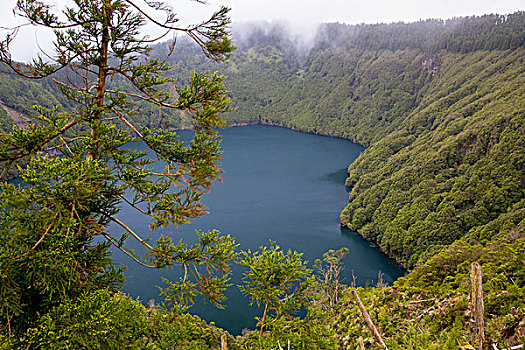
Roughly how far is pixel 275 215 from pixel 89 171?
58454 mm

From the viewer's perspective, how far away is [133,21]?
18.5ft

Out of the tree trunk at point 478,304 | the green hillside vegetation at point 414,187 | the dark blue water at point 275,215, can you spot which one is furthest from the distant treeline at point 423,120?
the dark blue water at point 275,215

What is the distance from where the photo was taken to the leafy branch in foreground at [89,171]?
185 inches

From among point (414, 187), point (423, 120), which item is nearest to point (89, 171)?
point (414, 187)

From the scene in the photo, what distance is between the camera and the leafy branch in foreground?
15.4ft

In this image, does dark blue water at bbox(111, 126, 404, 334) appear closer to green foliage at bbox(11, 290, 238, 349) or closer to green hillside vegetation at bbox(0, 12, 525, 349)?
green hillside vegetation at bbox(0, 12, 525, 349)

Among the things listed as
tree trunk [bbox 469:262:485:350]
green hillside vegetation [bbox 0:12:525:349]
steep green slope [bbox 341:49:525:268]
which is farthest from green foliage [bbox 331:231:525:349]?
steep green slope [bbox 341:49:525:268]

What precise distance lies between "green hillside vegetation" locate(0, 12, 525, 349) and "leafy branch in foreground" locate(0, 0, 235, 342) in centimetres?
40

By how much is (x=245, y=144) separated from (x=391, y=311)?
4281 inches

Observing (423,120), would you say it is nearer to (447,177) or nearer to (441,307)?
(447,177)

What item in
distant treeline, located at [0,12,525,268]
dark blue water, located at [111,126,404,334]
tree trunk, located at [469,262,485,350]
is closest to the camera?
tree trunk, located at [469,262,485,350]

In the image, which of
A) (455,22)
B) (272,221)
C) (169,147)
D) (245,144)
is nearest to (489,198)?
(272,221)

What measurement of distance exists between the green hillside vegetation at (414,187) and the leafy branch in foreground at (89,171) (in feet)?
1.33

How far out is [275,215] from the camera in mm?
62656
